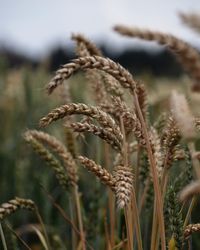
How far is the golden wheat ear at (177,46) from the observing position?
101 centimetres

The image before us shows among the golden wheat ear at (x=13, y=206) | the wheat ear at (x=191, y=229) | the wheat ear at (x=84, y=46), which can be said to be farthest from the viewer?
the wheat ear at (x=84, y=46)

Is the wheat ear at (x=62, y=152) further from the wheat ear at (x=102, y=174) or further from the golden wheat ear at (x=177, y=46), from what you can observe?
the golden wheat ear at (x=177, y=46)

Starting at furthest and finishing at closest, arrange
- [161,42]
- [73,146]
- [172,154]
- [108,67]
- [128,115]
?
[73,146] < [172,154] < [128,115] < [108,67] < [161,42]

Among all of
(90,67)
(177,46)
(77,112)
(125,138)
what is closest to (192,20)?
(177,46)

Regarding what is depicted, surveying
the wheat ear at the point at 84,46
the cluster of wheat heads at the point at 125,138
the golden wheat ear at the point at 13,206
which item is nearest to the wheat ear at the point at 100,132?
the cluster of wheat heads at the point at 125,138

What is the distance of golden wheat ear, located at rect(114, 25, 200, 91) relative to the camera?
3.33 feet

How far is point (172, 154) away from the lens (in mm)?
1599

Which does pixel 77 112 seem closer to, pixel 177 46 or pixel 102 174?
pixel 102 174

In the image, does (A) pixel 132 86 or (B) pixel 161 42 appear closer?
(B) pixel 161 42

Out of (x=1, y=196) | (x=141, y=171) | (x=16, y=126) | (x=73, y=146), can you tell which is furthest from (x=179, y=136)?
(x=16, y=126)

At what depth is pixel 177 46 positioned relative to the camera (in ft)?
3.71

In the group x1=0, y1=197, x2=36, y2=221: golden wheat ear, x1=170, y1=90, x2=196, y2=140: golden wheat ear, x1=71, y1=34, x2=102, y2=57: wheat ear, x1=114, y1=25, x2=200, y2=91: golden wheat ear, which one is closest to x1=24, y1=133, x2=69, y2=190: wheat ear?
x1=0, y1=197, x2=36, y2=221: golden wheat ear

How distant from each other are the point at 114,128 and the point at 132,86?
0.43ft

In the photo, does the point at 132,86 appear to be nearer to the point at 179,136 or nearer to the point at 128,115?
the point at 128,115
